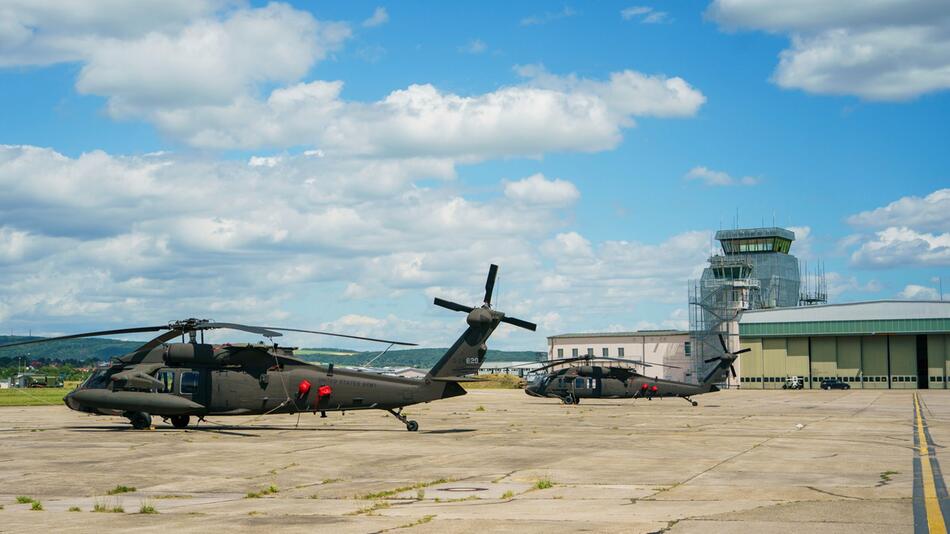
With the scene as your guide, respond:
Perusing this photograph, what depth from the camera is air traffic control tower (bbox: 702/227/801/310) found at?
158 m

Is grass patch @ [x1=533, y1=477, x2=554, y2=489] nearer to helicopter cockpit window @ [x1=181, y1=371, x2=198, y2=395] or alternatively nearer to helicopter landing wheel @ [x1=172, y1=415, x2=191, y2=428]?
helicopter cockpit window @ [x1=181, y1=371, x2=198, y2=395]

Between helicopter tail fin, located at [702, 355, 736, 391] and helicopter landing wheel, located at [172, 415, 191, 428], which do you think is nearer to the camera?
helicopter landing wheel, located at [172, 415, 191, 428]

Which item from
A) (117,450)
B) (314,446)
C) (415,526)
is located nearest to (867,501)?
(415,526)

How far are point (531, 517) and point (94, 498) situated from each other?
27.4ft

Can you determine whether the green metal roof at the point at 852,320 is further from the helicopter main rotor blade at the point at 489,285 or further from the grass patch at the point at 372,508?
the grass patch at the point at 372,508

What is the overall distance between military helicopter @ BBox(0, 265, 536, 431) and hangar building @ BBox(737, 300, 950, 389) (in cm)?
10994

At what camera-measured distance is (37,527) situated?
42.2ft

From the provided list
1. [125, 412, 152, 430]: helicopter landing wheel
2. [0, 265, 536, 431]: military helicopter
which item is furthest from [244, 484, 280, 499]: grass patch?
[125, 412, 152, 430]: helicopter landing wheel

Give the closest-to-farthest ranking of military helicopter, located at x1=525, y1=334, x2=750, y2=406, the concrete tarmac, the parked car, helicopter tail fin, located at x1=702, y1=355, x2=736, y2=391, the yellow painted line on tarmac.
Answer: the yellow painted line on tarmac → the concrete tarmac → military helicopter, located at x1=525, y1=334, x2=750, y2=406 → helicopter tail fin, located at x1=702, y1=355, x2=736, y2=391 → the parked car

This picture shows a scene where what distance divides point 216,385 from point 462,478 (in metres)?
15.8

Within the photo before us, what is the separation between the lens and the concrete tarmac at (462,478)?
13359 mm

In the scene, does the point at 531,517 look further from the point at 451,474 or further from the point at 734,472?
the point at 734,472

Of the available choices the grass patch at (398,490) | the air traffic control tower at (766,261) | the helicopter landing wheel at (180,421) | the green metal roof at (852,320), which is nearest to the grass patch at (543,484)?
the grass patch at (398,490)

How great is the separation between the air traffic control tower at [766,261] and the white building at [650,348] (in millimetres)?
15614
